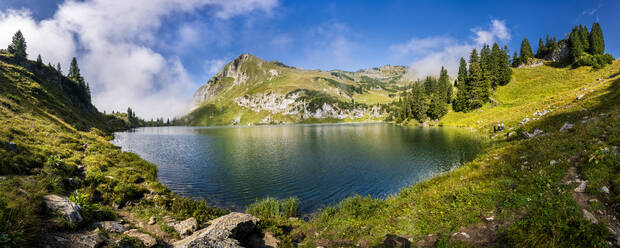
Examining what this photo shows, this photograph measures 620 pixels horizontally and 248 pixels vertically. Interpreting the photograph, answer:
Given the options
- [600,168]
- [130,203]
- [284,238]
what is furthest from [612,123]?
[130,203]

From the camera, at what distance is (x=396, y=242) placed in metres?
10.2

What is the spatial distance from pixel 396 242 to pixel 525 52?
502ft

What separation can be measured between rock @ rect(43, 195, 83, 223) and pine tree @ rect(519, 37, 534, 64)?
526ft

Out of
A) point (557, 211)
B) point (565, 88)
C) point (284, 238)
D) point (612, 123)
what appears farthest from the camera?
point (565, 88)

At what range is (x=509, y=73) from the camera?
96.4 meters

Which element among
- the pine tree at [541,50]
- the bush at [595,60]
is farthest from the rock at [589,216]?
the pine tree at [541,50]

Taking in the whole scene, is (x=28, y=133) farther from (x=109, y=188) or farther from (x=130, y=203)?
(x=130, y=203)

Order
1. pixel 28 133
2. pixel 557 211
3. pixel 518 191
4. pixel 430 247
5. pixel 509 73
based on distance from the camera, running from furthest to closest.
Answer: pixel 509 73 → pixel 28 133 → pixel 518 191 → pixel 430 247 → pixel 557 211

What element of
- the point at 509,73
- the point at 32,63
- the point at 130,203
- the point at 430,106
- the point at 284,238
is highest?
the point at 32,63

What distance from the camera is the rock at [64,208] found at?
8828mm

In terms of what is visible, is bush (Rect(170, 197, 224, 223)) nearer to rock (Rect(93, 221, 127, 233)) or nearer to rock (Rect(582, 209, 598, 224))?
rock (Rect(93, 221, 127, 233))

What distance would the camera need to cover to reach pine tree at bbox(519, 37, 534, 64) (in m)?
111

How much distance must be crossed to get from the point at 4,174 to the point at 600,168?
32930 mm

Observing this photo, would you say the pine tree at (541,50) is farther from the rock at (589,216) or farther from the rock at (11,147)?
the rock at (11,147)
